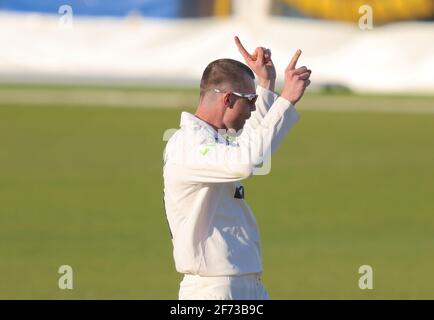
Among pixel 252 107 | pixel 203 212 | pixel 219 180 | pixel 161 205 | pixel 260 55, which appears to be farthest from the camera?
pixel 161 205

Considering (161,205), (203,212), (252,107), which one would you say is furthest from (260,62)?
(161,205)

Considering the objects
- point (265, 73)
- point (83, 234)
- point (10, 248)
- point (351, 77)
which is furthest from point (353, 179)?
point (351, 77)

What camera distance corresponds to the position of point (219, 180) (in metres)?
7.14

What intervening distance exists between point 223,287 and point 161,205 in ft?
40.9

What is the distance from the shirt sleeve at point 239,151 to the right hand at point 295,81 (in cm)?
5

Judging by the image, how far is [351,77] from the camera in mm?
40594

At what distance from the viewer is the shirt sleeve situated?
6.94 metres

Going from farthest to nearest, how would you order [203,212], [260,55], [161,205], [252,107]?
[161,205], [260,55], [203,212], [252,107]

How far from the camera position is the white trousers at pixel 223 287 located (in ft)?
24.5

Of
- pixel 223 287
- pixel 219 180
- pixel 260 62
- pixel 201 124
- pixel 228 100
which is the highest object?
pixel 260 62

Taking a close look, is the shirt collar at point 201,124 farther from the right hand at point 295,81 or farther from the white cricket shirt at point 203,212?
the right hand at point 295,81

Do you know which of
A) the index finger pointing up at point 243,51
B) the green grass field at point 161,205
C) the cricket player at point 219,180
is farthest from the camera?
the green grass field at point 161,205

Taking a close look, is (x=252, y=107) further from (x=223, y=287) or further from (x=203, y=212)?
(x=223, y=287)

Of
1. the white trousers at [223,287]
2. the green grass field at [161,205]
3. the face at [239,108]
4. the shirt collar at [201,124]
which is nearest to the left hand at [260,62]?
the face at [239,108]
